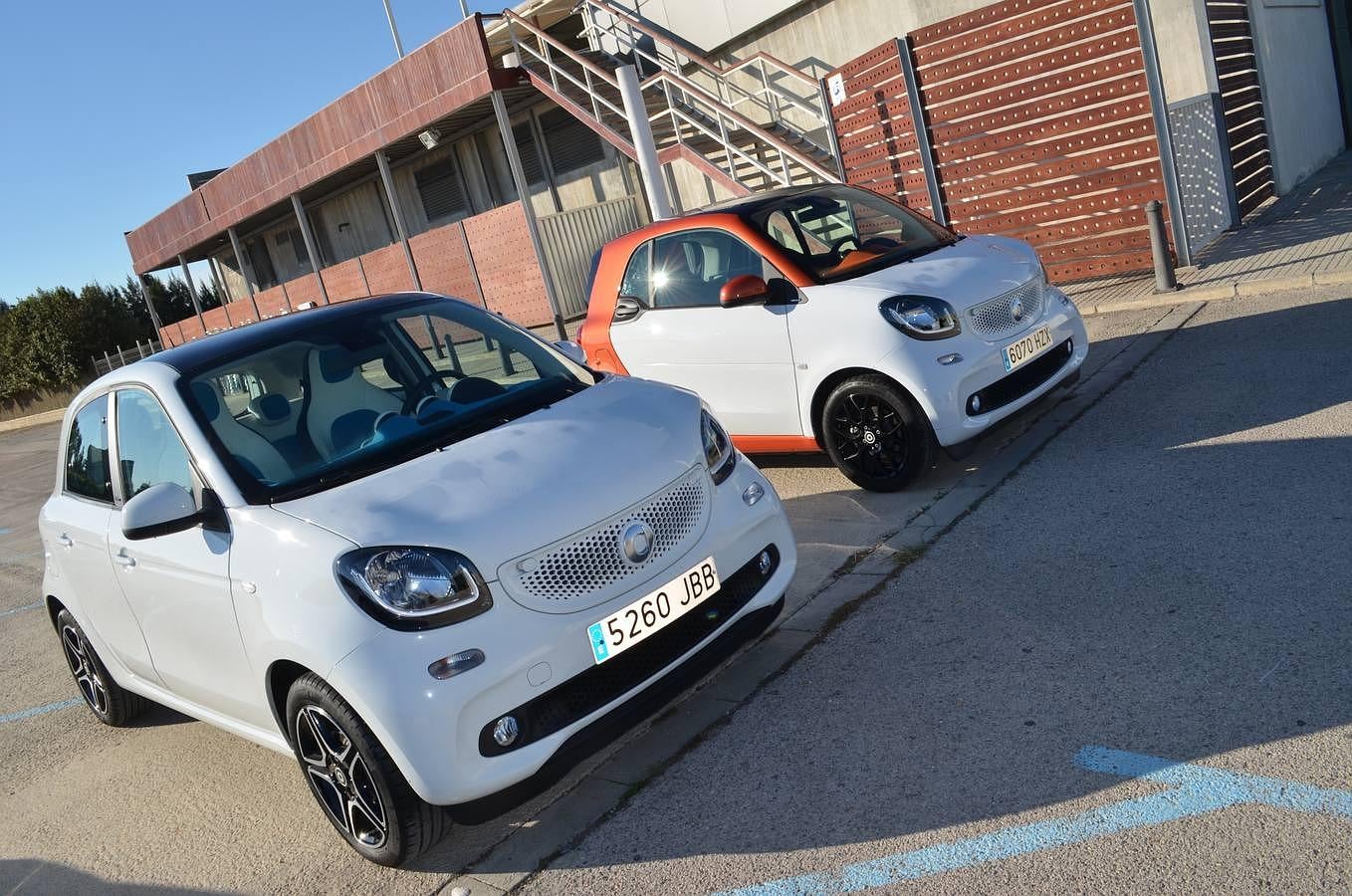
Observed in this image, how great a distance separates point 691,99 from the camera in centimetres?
1822

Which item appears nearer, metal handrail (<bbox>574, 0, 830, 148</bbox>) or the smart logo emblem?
the smart logo emblem

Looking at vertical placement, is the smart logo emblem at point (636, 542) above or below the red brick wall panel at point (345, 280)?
below

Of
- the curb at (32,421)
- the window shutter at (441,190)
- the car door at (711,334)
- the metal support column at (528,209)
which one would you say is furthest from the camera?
the curb at (32,421)

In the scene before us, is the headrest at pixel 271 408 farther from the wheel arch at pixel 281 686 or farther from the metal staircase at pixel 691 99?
the metal staircase at pixel 691 99

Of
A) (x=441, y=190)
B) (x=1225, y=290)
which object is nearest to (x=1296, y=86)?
(x=1225, y=290)

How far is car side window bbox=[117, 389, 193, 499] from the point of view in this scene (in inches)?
164

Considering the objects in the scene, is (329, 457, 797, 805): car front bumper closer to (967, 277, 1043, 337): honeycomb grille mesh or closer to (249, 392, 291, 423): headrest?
(249, 392, 291, 423): headrest

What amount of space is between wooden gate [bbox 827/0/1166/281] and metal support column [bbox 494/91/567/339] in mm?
8128

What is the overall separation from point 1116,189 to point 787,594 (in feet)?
22.3

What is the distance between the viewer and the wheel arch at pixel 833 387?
588 cm

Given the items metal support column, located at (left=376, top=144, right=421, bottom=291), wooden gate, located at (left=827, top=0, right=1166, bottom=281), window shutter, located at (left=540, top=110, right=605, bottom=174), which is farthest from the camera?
window shutter, located at (left=540, top=110, right=605, bottom=174)

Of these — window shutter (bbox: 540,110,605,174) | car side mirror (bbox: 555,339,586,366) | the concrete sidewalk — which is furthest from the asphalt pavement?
window shutter (bbox: 540,110,605,174)

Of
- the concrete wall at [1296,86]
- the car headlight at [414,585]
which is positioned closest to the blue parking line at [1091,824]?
the car headlight at [414,585]

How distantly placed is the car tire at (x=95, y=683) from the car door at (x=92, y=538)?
0.31 m
